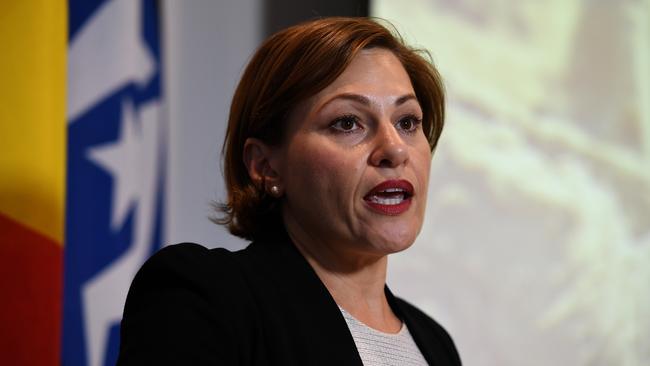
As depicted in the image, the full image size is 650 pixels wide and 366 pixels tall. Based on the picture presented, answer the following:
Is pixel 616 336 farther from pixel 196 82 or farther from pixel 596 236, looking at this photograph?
pixel 196 82

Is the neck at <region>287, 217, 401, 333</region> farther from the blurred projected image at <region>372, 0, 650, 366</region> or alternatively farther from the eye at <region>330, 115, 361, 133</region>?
the blurred projected image at <region>372, 0, 650, 366</region>

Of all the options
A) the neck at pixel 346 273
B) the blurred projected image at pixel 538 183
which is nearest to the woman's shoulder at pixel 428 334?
the neck at pixel 346 273

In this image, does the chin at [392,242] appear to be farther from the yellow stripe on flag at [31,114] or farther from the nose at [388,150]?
the yellow stripe on flag at [31,114]

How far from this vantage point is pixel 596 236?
274cm

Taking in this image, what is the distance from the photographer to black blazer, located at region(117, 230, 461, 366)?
1227 millimetres

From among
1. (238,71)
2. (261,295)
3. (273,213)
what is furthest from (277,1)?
(261,295)

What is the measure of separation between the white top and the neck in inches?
0.9

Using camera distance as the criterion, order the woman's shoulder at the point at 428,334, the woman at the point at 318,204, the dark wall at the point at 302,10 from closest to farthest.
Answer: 1. the woman at the point at 318,204
2. the woman's shoulder at the point at 428,334
3. the dark wall at the point at 302,10

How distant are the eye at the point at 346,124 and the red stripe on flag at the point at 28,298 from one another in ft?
2.23

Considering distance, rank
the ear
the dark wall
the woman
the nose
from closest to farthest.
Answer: the woman → the nose → the ear → the dark wall

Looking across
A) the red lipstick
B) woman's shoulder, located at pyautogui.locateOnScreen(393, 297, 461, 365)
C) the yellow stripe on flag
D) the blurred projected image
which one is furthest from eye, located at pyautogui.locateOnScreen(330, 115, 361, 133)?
the blurred projected image

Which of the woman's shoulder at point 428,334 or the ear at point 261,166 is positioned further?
the woman's shoulder at point 428,334

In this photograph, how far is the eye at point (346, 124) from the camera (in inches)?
59.6

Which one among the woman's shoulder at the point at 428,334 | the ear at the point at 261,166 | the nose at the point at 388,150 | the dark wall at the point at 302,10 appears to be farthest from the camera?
the dark wall at the point at 302,10
